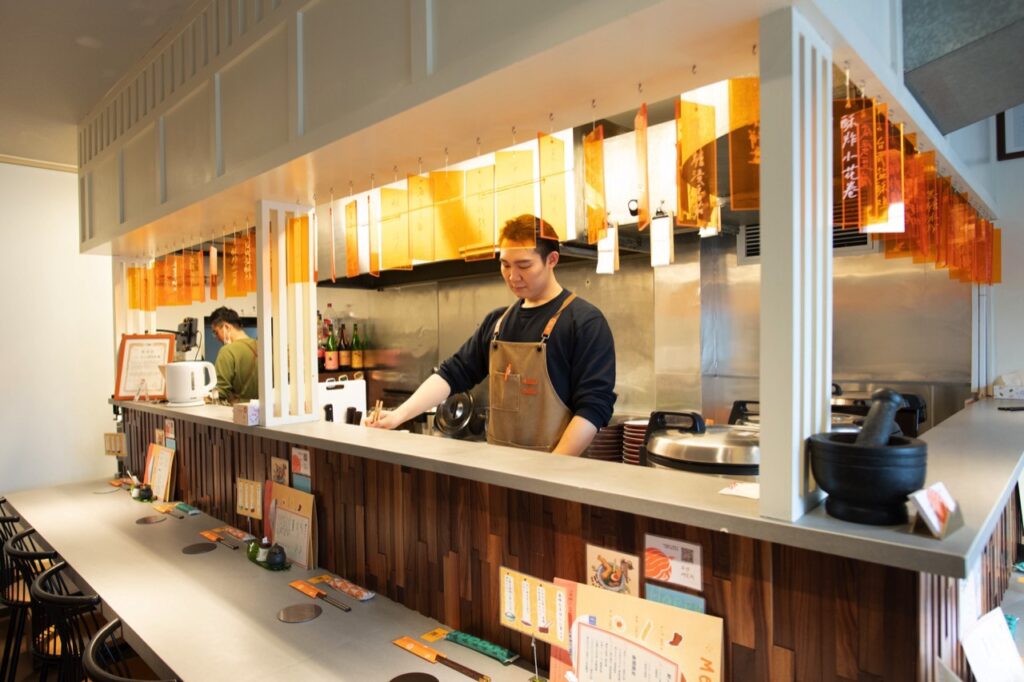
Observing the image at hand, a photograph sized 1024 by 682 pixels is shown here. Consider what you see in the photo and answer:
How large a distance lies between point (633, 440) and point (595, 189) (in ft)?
7.38

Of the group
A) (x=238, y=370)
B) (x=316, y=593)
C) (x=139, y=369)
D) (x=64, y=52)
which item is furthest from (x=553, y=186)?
(x=238, y=370)

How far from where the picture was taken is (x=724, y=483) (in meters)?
1.32

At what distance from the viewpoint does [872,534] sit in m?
0.96

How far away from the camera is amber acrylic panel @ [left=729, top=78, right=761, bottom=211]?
1.17m

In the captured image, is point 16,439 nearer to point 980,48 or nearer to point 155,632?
point 155,632

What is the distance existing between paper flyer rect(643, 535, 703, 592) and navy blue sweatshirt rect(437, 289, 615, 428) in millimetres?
926

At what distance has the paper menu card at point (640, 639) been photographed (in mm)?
1157

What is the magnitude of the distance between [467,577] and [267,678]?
1.68ft

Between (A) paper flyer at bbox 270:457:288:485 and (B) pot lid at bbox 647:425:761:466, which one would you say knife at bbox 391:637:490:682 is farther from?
(A) paper flyer at bbox 270:457:288:485

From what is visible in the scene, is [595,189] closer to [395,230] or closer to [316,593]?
[395,230]

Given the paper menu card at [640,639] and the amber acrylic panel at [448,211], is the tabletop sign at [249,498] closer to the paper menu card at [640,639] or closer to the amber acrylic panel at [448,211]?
the amber acrylic panel at [448,211]

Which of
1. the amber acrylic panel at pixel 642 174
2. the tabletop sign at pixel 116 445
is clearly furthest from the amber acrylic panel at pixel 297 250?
the tabletop sign at pixel 116 445

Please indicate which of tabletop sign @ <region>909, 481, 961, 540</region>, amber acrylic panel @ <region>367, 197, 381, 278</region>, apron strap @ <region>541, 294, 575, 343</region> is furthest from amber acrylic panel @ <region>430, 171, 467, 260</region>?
tabletop sign @ <region>909, 481, 961, 540</region>

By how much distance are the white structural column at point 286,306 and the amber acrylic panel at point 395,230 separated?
28.1 inches
